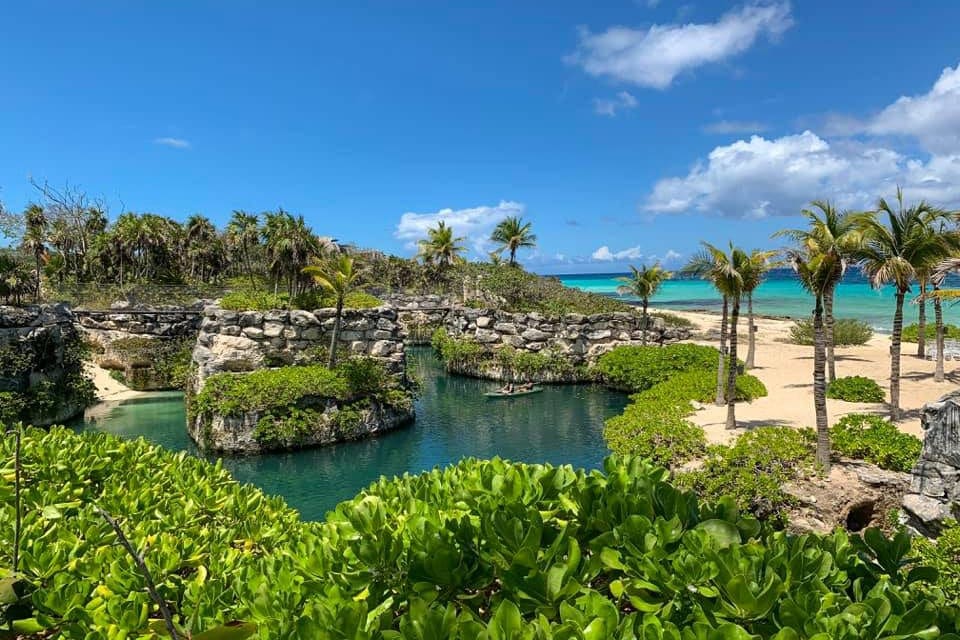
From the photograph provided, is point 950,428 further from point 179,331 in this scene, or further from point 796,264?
point 179,331

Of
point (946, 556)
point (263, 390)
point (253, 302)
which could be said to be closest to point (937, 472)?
point (946, 556)

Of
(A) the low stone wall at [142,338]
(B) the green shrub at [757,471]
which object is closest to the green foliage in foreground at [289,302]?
(A) the low stone wall at [142,338]

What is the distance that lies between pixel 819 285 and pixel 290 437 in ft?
47.6

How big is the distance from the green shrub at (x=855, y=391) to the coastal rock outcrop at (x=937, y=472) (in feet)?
33.7

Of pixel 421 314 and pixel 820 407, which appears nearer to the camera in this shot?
pixel 820 407

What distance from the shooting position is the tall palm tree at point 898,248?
13.5 meters

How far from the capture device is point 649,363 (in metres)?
24.2

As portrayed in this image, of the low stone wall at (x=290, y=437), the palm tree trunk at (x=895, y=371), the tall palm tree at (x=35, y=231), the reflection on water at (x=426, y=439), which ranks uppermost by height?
the tall palm tree at (x=35, y=231)

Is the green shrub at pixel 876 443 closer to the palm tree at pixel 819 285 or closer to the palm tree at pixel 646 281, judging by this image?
the palm tree at pixel 819 285

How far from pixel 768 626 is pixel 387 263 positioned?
193 ft

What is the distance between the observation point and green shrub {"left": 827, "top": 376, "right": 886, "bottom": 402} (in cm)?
1758

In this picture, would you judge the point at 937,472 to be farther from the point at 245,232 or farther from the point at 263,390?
the point at 245,232

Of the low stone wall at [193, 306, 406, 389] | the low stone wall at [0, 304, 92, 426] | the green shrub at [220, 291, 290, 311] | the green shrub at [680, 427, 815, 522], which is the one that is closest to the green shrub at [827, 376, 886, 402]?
the green shrub at [680, 427, 815, 522]

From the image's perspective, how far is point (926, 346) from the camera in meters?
27.8
